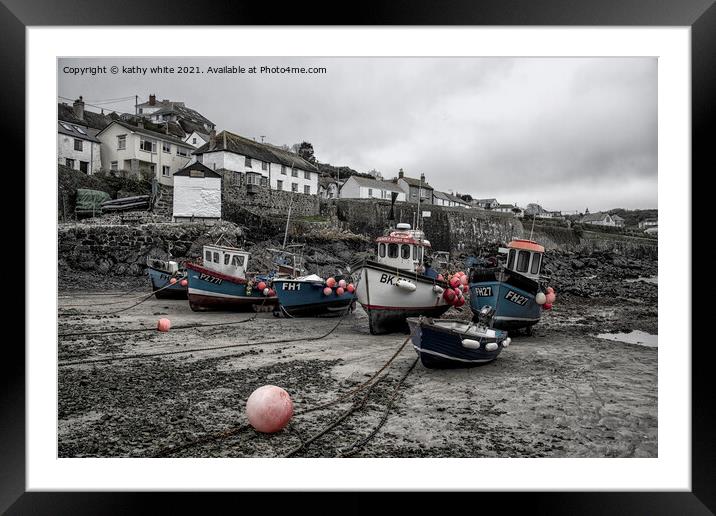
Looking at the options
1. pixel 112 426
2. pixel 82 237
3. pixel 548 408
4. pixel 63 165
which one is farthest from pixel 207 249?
pixel 548 408

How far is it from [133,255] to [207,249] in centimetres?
90

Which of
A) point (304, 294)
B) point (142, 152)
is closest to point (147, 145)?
point (142, 152)

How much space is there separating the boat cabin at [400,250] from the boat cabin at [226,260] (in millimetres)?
2186

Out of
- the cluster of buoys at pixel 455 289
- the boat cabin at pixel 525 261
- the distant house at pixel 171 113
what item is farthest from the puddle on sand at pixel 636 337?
the distant house at pixel 171 113

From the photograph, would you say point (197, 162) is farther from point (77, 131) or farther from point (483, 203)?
point (483, 203)

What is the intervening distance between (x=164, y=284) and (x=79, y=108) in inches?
124

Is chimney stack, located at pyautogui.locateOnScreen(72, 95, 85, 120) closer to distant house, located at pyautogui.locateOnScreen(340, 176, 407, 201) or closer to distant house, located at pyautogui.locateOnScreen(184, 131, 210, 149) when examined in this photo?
distant house, located at pyautogui.locateOnScreen(184, 131, 210, 149)

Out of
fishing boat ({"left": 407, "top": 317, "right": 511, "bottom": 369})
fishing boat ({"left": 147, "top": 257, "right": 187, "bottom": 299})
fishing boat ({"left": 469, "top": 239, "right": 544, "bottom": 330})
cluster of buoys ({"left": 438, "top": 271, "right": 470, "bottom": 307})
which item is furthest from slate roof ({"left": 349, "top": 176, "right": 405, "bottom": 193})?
fishing boat ({"left": 147, "top": 257, "right": 187, "bottom": 299})

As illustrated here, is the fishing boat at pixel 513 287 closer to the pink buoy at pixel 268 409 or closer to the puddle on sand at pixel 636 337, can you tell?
the puddle on sand at pixel 636 337

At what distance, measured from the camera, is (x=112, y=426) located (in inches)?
109
